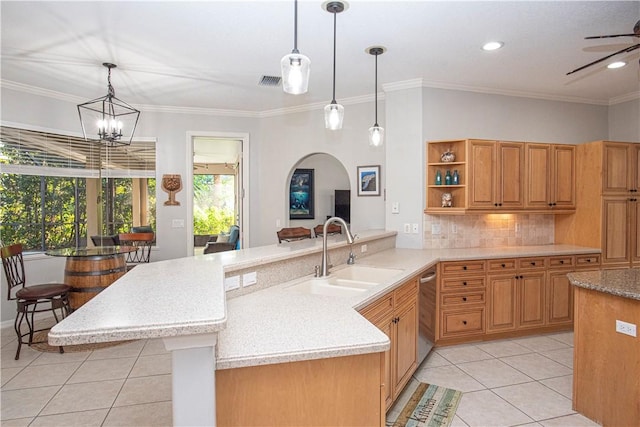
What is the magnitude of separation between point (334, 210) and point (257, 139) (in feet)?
10.1

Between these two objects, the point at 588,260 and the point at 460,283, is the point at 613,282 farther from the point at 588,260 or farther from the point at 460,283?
the point at 588,260

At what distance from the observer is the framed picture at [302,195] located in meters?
7.98

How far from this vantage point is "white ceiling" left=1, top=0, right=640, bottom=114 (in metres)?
2.59

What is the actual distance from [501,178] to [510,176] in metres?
0.12

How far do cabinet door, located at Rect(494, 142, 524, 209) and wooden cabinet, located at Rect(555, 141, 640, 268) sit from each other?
787mm

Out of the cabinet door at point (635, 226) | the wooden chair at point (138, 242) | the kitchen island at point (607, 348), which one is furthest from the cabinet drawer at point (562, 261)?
the wooden chair at point (138, 242)

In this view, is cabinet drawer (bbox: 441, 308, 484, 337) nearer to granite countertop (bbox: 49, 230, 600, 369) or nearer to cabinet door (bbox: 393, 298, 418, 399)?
cabinet door (bbox: 393, 298, 418, 399)

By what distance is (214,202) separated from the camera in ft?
37.0

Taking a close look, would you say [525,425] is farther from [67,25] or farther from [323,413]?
[67,25]

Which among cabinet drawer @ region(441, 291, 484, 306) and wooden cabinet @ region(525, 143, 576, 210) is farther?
wooden cabinet @ region(525, 143, 576, 210)

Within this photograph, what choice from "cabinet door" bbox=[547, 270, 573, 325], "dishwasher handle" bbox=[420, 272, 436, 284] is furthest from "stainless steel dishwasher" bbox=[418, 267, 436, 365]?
"cabinet door" bbox=[547, 270, 573, 325]

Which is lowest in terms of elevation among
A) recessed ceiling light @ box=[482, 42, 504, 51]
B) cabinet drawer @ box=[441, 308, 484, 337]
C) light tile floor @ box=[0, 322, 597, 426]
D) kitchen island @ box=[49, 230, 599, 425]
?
light tile floor @ box=[0, 322, 597, 426]

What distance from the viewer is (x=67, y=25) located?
2.79m

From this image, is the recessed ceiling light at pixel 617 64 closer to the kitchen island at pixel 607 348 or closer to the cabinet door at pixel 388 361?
the kitchen island at pixel 607 348
